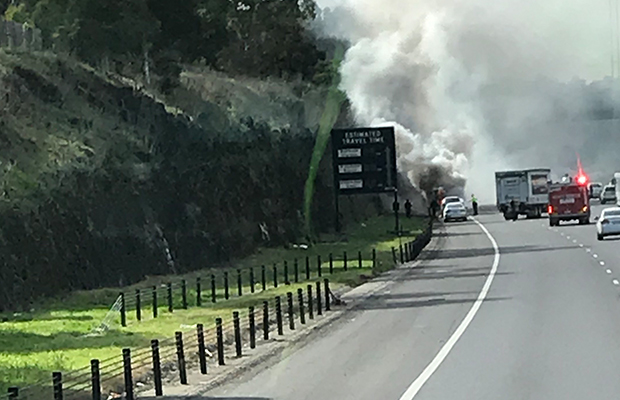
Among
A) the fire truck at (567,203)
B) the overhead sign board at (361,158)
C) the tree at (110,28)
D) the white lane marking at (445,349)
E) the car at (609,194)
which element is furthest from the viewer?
the car at (609,194)

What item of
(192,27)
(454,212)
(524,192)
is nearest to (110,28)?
(192,27)

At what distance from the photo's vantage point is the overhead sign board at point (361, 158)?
64438 mm

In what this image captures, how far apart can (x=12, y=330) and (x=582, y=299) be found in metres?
13.0

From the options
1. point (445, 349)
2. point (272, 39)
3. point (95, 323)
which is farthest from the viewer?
point (272, 39)

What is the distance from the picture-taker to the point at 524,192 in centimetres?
10094

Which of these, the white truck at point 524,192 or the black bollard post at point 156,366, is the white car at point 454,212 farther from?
the black bollard post at point 156,366

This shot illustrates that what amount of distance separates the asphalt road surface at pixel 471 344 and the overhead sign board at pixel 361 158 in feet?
54.3

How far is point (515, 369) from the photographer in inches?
794

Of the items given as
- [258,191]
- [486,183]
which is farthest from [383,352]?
[486,183]

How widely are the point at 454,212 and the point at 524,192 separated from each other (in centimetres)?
507

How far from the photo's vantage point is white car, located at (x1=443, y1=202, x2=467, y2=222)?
3998 inches

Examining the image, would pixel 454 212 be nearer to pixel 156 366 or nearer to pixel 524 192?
pixel 524 192

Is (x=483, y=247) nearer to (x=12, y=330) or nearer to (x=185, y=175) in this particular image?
(x=185, y=175)

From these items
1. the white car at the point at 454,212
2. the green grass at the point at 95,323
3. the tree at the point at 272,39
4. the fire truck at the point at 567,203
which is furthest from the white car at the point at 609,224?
the white car at the point at 454,212
